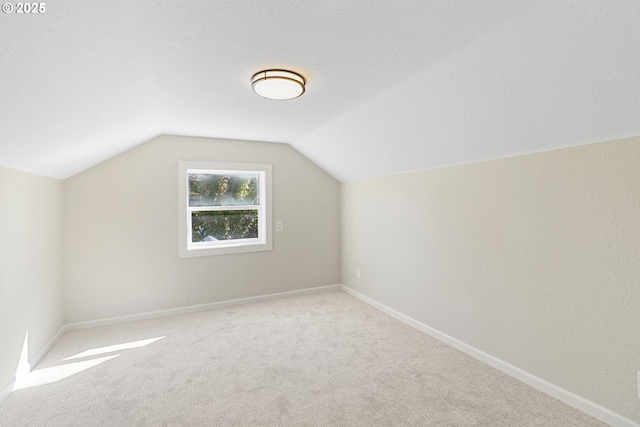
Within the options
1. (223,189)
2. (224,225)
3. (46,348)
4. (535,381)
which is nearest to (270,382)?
(535,381)

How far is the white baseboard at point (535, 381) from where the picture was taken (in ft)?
5.64

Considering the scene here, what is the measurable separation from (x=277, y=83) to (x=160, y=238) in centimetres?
253

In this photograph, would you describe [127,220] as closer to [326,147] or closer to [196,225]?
[196,225]

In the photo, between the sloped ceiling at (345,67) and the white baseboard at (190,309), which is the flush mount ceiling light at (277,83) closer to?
the sloped ceiling at (345,67)

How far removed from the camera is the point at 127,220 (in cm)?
337

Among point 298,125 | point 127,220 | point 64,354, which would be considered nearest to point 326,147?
point 298,125

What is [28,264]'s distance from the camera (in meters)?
2.36

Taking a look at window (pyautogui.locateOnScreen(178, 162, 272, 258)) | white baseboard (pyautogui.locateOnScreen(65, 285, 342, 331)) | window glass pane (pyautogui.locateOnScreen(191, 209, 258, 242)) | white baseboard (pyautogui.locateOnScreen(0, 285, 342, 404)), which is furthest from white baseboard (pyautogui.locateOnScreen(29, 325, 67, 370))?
window glass pane (pyautogui.locateOnScreen(191, 209, 258, 242))

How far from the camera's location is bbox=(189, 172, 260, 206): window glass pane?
3.81m

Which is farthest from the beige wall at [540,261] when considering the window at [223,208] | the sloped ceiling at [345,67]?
the window at [223,208]

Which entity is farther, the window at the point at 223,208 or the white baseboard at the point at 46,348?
the window at the point at 223,208

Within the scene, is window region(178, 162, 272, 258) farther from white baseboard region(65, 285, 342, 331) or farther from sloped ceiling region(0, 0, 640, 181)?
sloped ceiling region(0, 0, 640, 181)

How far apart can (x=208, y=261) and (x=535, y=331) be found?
3.38 meters
